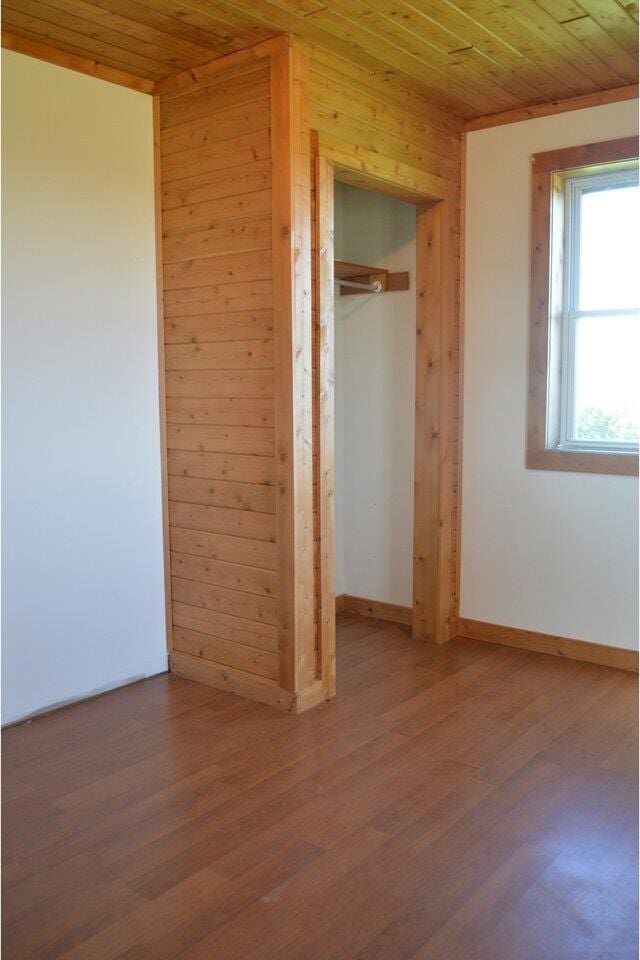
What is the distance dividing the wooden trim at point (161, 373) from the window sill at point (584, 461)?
1880 millimetres

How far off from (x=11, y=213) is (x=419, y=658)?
2.83 m

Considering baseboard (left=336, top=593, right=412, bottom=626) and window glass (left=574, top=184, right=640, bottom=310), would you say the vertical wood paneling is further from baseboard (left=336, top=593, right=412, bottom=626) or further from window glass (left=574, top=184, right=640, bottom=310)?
window glass (left=574, top=184, right=640, bottom=310)

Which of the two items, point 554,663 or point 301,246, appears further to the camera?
point 554,663

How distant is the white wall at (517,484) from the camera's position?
13.9ft

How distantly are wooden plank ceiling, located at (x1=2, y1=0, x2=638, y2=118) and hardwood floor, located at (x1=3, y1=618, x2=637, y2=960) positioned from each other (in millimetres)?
2802

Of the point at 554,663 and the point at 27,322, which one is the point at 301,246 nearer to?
the point at 27,322

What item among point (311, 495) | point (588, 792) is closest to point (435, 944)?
point (588, 792)

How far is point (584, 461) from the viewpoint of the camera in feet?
14.0

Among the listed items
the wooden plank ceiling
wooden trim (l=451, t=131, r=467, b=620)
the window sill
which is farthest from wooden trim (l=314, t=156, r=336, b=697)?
the window sill

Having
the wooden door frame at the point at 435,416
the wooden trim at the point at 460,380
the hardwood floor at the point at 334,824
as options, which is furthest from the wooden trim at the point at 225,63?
the hardwood floor at the point at 334,824

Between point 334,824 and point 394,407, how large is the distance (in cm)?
272

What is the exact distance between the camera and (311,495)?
3.73 metres

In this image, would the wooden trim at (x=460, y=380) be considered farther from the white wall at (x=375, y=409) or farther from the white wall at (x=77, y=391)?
the white wall at (x=77, y=391)

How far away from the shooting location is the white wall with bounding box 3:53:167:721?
138 inches
